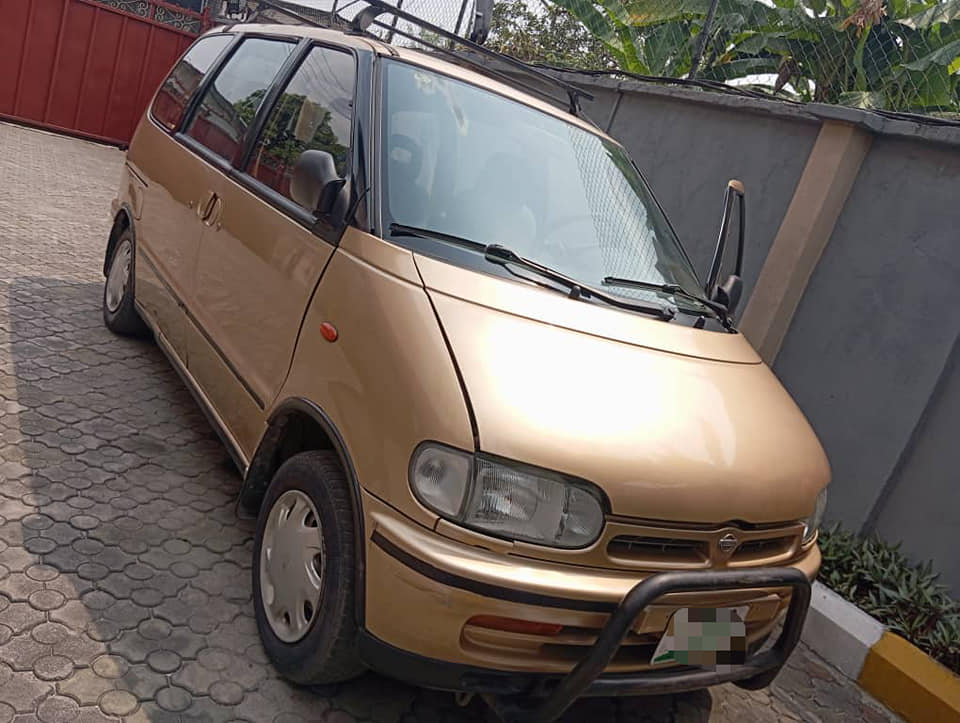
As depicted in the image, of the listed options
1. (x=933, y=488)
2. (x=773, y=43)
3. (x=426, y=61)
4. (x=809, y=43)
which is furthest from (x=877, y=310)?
(x=773, y=43)

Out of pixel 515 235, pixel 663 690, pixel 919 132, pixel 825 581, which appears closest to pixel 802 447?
pixel 663 690

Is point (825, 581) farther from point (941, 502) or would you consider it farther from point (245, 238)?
point (245, 238)

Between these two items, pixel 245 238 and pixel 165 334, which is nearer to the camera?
pixel 245 238

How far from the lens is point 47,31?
12.1 meters

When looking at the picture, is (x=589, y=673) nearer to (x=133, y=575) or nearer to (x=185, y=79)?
(x=133, y=575)

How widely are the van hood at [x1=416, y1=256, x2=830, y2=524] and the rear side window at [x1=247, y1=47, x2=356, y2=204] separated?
776 mm

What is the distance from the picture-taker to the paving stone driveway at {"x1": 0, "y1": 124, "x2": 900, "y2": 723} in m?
2.46

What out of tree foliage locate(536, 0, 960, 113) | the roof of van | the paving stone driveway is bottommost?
the paving stone driveway

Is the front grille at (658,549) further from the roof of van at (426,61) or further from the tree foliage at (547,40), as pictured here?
the tree foliage at (547,40)

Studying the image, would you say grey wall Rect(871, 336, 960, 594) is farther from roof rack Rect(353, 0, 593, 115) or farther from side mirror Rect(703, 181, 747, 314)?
roof rack Rect(353, 0, 593, 115)

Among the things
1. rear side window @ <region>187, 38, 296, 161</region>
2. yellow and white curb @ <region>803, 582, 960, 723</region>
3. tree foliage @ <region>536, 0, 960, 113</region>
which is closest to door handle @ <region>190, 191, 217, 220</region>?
rear side window @ <region>187, 38, 296, 161</region>

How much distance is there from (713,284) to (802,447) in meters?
1.16

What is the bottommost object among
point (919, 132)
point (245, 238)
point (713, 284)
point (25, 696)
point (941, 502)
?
point (25, 696)

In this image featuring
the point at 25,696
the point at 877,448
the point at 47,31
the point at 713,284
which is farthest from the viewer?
the point at 47,31
